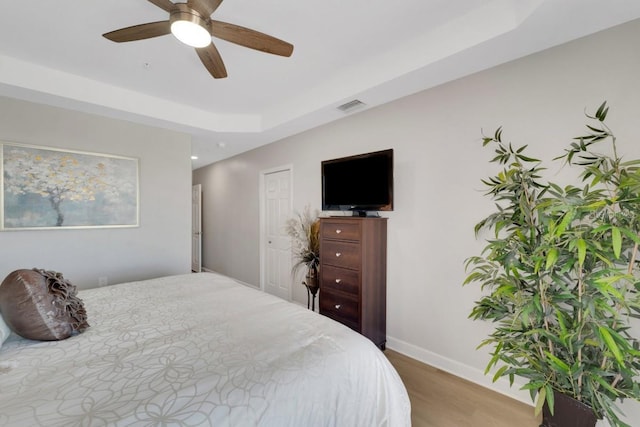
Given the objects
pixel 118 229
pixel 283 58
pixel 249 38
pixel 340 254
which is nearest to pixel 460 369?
pixel 340 254

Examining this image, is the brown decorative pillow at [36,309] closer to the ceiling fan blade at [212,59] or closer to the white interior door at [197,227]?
the ceiling fan blade at [212,59]

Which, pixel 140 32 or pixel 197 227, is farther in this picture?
pixel 197 227

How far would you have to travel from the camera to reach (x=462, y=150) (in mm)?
2127

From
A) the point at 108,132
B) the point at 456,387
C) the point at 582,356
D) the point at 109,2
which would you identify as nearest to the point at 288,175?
the point at 108,132

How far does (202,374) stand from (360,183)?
204 cm

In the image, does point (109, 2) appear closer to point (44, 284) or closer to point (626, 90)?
point (44, 284)

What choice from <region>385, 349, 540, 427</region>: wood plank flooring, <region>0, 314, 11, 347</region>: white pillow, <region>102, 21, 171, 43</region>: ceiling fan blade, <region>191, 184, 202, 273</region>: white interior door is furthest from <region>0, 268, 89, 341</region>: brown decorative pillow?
<region>191, 184, 202, 273</region>: white interior door

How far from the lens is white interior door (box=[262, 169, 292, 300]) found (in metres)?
3.79

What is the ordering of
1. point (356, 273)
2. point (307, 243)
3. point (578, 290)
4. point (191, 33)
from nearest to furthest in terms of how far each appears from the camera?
point (578, 290), point (191, 33), point (356, 273), point (307, 243)

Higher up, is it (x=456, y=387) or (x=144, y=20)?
(x=144, y=20)

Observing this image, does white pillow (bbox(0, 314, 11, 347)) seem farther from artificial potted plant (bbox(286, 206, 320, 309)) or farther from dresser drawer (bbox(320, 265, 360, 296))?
artificial potted plant (bbox(286, 206, 320, 309))

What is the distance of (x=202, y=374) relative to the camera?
3.09 feet

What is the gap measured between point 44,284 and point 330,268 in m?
1.98

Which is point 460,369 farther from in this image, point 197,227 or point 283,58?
point 197,227
